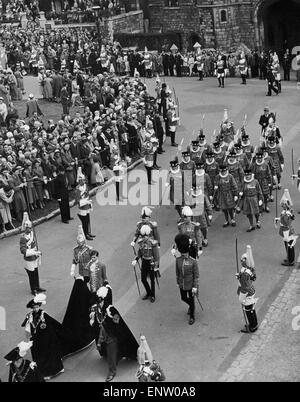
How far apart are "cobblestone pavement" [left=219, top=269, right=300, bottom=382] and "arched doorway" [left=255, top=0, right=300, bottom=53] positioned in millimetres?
29431

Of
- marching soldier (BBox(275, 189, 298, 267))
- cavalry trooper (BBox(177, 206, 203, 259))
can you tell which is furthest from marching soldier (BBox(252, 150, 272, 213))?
cavalry trooper (BBox(177, 206, 203, 259))

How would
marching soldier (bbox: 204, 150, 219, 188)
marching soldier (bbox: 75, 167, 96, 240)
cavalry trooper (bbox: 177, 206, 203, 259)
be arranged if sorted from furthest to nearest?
marching soldier (bbox: 204, 150, 219, 188) → marching soldier (bbox: 75, 167, 96, 240) → cavalry trooper (bbox: 177, 206, 203, 259)

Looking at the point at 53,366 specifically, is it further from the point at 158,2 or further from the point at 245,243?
the point at 158,2

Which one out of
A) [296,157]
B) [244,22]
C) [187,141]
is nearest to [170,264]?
[296,157]

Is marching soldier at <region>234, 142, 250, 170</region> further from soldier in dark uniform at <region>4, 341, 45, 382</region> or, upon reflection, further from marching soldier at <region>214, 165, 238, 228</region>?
soldier in dark uniform at <region>4, 341, 45, 382</region>

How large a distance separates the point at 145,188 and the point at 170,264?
5261 millimetres

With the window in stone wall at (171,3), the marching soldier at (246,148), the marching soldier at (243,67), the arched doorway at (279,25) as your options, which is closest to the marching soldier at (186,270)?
the marching soldier at (246,148)

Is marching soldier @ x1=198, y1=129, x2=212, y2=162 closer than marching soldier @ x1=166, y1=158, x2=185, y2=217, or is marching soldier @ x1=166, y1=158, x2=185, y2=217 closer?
marching soldier @ x1=166, y1=158, x2=185, y2=217

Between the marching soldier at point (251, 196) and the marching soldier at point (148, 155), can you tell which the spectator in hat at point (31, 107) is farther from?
the marching soldier at point (251, 196)

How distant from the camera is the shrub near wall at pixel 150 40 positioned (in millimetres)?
44562

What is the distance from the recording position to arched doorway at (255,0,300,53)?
141 ft

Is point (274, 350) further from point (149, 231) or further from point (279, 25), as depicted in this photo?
point (279, 25)

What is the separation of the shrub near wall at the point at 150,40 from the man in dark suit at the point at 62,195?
25.0m

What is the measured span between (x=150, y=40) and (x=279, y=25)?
22.9ft
